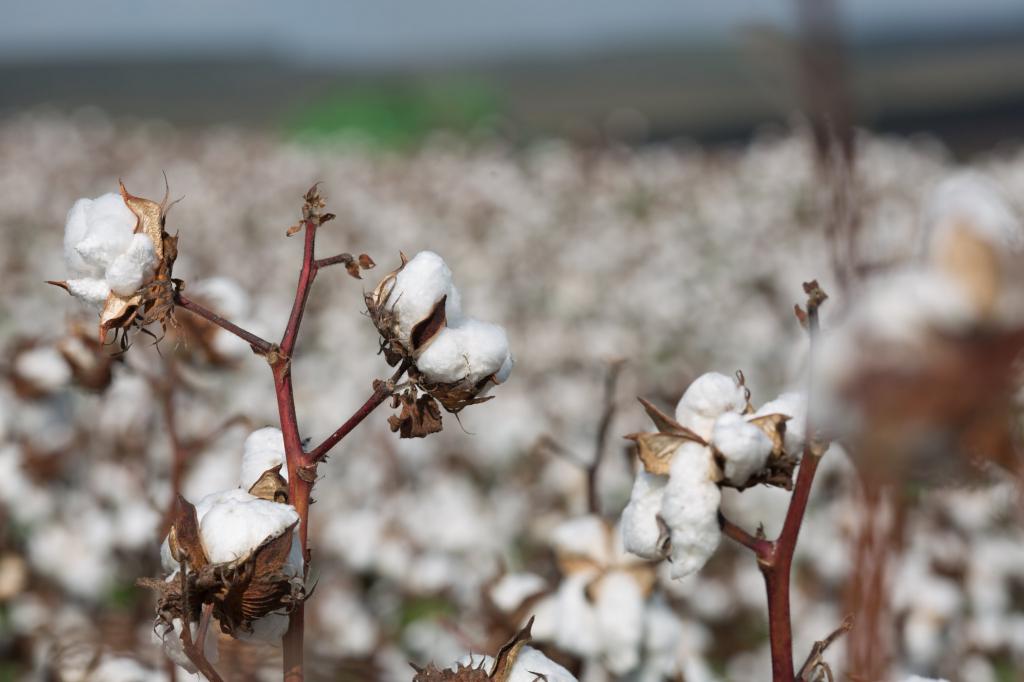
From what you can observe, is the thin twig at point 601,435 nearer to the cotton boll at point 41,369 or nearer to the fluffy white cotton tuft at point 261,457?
the fluffy white cotton tuft at point 261,457

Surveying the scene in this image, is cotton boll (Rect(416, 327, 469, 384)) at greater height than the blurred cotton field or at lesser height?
lesser

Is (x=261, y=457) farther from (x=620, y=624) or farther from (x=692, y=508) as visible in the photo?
(x=620, y=624)

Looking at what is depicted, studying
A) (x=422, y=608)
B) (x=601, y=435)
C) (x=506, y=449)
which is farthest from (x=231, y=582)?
(x=506, y=449)

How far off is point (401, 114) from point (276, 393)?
66.5 ft

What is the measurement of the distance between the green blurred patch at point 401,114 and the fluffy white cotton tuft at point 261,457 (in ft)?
56.8

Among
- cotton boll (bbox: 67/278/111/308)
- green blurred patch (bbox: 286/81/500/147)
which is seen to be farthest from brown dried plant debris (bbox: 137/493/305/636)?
green blurred patch (bbox: 286/81/500/147)

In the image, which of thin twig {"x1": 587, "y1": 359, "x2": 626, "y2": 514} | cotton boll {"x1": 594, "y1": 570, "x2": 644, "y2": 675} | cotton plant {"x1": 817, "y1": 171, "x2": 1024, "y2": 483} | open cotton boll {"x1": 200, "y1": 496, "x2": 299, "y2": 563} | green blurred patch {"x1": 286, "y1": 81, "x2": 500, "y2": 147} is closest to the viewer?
cotton plant {"x1": 817, "y1": 171, "x2": 1024, "y2": 483}

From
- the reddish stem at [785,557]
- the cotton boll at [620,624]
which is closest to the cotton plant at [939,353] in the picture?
the reddish stem at [785,557]

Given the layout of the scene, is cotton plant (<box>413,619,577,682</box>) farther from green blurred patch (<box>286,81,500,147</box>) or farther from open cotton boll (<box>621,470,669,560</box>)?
green blurred patch (<box>286,81,500,147</box>)

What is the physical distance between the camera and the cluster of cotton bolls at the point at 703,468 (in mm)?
1014

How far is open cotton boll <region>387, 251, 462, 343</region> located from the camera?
1.00 metres

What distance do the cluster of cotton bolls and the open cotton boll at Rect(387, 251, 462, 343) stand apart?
0.27m

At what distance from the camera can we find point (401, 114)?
20688 mm

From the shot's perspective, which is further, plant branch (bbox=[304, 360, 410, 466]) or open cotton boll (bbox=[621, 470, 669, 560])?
open cotton boll (bbox=[621, 470, 669, 560])
